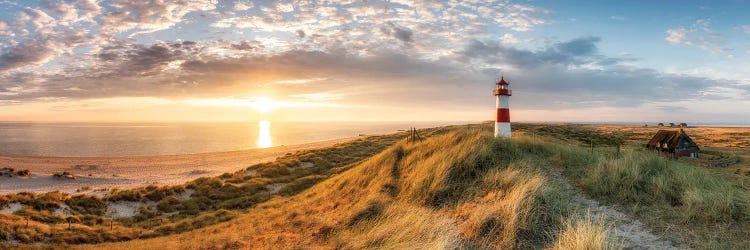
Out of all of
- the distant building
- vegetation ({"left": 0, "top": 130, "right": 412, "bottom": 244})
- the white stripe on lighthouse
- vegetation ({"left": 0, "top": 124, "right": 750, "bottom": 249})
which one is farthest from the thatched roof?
vegetation ({"left": 0, "top": 130, "right": 412, "bottom": 244})

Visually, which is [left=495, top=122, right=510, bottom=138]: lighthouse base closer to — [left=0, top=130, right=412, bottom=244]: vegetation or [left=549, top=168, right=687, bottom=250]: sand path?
[left=549, top=168, right=687, bottom=250]: sand path

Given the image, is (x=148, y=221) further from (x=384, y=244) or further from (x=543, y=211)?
(x=543, y=211)

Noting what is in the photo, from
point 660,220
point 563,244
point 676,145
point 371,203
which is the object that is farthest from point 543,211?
point 676,145

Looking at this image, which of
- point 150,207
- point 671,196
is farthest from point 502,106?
point 150,207

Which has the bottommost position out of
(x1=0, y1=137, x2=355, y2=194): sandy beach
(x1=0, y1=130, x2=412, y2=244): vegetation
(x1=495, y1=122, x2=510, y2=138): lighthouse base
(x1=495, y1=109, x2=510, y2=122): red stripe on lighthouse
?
(x1=0, y1=137, x2=355, y2=194): sandy beach

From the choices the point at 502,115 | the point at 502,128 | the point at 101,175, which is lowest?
the point at 101,175

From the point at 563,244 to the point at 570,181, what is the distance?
4162mm

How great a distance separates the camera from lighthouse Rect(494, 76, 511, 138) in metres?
19.6

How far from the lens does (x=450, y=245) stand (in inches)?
248

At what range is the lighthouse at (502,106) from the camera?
1959 centimetres

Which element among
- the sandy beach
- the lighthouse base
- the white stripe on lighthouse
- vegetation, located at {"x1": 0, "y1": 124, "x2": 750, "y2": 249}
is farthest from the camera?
the sandy beach

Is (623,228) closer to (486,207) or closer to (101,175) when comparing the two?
(486,207)

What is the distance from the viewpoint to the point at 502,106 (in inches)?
784

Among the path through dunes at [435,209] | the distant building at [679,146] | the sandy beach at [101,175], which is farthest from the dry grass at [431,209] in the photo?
the distant building at [679,146]
